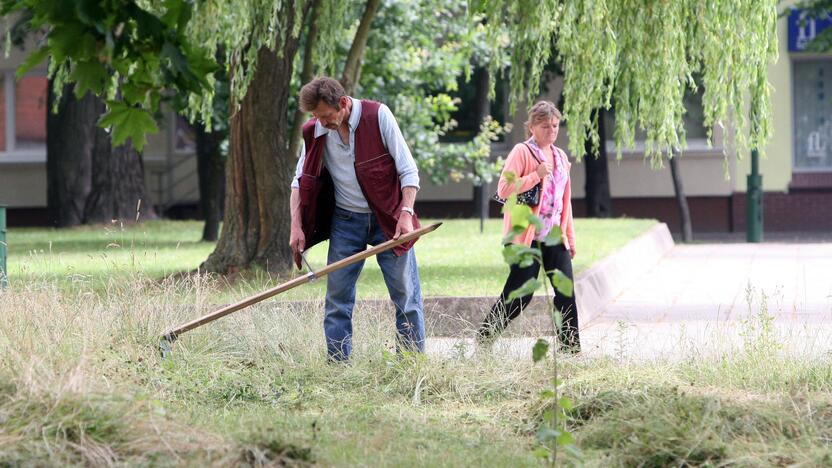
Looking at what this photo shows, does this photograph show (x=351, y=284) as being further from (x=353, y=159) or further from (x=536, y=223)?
(x=536, y=223)

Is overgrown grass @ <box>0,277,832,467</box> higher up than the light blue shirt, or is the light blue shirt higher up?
the light blue shirt

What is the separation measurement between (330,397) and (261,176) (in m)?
6.73

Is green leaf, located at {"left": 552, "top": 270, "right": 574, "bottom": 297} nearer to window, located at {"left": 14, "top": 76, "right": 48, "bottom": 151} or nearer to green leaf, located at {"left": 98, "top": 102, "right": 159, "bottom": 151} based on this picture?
green leaf, located at {"left": 98, "top": 102, "right": 159, "bottom": 151}

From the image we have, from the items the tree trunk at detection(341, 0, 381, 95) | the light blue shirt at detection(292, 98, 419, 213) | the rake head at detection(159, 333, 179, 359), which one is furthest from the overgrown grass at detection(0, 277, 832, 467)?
the tree trunk at detection(341, 0, 381, 95)

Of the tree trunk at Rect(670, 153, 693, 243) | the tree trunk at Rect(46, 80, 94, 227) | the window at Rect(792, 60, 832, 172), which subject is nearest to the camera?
the tree trunk at Rect(46, 80, 94, 227)

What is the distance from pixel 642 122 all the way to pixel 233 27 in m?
3.48

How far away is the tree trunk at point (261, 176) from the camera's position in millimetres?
13578

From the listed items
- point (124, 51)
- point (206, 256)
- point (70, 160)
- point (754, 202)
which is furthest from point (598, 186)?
point (124, 51)

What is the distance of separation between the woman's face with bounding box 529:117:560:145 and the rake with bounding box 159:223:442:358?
1.57 m

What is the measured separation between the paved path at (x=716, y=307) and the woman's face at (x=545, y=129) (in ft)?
3.99

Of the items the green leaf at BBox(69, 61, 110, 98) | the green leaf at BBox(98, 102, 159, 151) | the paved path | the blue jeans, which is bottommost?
the paved path

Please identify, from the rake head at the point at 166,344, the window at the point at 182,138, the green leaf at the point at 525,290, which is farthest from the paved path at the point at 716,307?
the window at the point at 182,138

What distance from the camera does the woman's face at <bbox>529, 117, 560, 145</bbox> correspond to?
8.76 meters

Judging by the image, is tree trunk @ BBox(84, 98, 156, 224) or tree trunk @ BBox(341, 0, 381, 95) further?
tree trunk @ BBox(84, 98, 156, 224)
